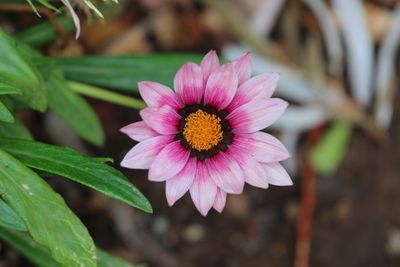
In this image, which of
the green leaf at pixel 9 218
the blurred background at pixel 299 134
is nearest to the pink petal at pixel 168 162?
the green leaf at pixel 9 218

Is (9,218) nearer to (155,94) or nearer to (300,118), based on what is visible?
(155,94)

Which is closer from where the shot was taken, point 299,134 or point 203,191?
point 203,191

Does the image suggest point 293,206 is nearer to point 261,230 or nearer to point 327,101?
point 261,230

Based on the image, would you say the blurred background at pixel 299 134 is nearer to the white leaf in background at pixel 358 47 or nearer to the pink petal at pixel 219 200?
the white leaf in background at pixel 358 47

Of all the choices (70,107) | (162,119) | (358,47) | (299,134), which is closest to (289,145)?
(299,134)

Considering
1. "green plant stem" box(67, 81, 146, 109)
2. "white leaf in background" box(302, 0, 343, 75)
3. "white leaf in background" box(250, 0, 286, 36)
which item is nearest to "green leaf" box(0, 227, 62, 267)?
"green plant stem" box(67, 81, 146, 109)

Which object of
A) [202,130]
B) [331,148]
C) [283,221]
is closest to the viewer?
[202,130]

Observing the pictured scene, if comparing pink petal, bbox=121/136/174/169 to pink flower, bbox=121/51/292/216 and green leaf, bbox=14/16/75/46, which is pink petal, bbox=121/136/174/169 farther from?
green leaf, bbox=14/16/75/46
